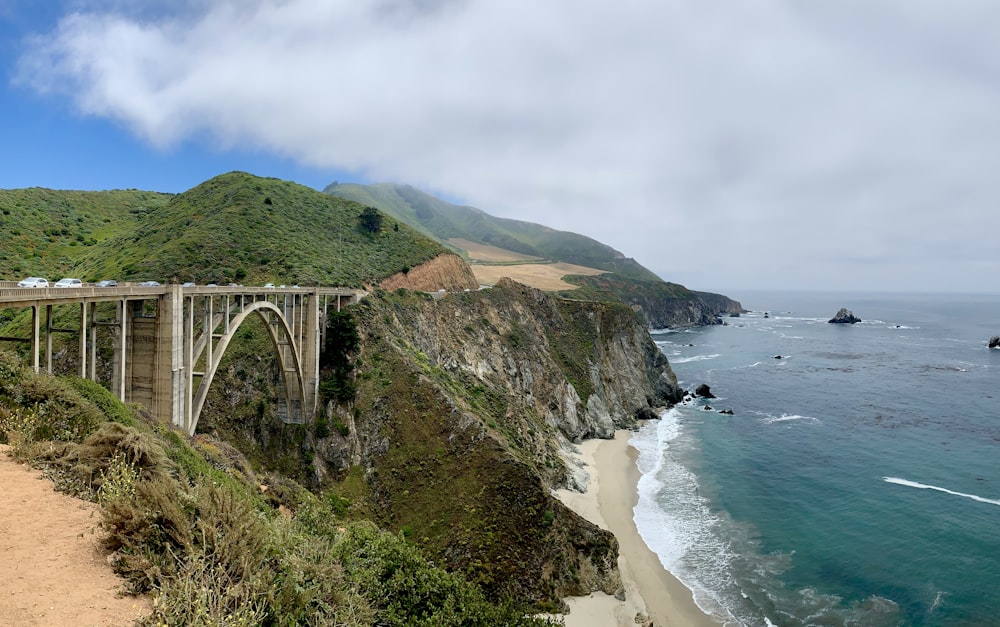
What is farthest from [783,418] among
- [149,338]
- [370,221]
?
[149,338]

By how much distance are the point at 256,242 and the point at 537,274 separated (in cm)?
11200

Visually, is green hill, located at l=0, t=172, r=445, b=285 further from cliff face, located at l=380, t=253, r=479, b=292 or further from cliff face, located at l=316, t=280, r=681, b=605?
cliff face, located at l=316, t=280, r=681, b=605

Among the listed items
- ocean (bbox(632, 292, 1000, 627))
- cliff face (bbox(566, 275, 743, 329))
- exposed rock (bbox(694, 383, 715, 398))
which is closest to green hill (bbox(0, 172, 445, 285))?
ocean (bbox(632, 292, 1000, 627))

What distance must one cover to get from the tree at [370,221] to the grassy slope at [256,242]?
3.34ft

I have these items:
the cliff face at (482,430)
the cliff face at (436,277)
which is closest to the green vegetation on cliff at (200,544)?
the cliff face at (482,430)

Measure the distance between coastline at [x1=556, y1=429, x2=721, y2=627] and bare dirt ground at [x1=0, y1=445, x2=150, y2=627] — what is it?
19879 millimetres

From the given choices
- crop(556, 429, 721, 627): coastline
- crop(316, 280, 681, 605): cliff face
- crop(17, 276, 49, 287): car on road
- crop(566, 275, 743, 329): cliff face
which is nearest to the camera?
crop(17, 276, 49, 287): car on road

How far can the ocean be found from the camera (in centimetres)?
2577

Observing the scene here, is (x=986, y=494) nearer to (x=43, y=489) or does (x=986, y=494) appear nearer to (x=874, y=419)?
(x=874, y=419)

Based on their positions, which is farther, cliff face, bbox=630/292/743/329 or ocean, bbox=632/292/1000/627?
cliff face, bbox=630/292/743/329

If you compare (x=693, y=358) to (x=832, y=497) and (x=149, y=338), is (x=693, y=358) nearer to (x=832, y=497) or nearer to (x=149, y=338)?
(x=832, y=497)

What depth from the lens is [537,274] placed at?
156 metres

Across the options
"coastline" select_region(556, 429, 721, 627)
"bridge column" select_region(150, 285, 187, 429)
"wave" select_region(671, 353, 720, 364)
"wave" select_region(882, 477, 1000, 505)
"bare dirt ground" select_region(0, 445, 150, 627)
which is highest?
"bridge column" select_region(150, 285, 187, 429)

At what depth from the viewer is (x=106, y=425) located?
35.4 ft
